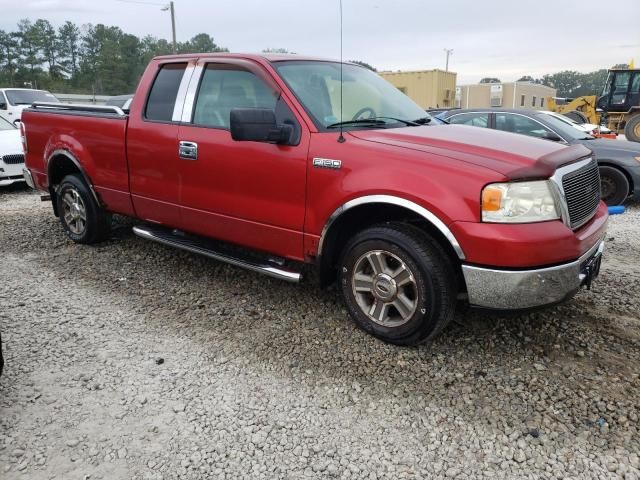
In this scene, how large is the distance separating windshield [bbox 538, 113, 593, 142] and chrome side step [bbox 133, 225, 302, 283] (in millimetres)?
5962

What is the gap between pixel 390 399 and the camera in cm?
291

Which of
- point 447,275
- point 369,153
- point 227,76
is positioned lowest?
point 447,275

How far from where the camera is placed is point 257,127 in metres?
3.39

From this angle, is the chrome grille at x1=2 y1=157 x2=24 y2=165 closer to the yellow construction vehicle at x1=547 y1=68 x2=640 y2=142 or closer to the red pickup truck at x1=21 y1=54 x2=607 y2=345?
the red pickup truck at x1=21 y1=54 x2=607 y2=345

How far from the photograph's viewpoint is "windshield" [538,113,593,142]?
8.01m

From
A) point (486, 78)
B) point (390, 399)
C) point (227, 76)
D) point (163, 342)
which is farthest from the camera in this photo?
point (486, 78)

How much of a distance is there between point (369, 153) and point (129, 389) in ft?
6.57

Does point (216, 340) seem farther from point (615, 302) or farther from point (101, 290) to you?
point (615, 302)

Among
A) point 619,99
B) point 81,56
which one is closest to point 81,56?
point 81,56

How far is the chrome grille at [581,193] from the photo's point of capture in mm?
3098

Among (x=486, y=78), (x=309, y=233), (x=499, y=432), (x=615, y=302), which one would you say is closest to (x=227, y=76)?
(x=309, y=233)

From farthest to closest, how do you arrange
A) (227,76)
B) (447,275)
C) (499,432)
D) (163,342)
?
(227,76)
(163,342)
(447,275)
(499,432)

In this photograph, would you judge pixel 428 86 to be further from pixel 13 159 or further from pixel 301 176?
pixel 301 176

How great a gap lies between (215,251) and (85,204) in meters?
1.93
